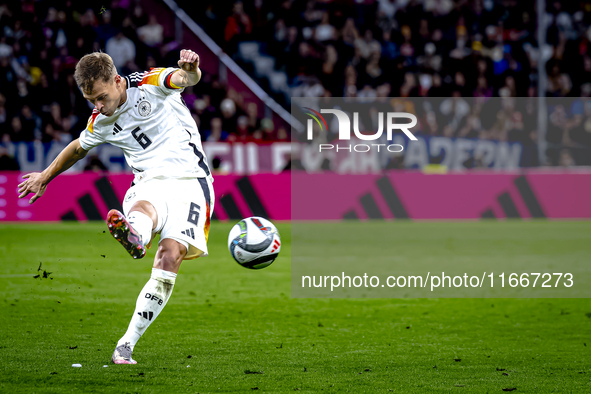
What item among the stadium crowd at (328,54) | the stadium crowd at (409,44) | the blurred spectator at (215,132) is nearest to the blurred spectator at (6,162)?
the stadium crowd at (328,54)

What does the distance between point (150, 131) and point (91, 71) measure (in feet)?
2.23

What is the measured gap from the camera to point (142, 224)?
4.75 meters

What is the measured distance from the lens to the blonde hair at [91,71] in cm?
477

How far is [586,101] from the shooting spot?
16.5 m

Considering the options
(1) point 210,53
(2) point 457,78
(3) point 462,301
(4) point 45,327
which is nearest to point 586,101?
(2) point 457,78

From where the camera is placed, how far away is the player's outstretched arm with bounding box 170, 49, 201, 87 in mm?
4816

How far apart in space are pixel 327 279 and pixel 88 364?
4.77 m

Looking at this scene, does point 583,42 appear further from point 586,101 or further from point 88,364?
point 88,364

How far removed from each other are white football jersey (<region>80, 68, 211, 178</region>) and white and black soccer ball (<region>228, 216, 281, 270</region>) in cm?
53

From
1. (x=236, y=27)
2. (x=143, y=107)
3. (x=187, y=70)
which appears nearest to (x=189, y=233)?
(x=143, y=107)

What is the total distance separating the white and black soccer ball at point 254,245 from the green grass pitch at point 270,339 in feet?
2.22

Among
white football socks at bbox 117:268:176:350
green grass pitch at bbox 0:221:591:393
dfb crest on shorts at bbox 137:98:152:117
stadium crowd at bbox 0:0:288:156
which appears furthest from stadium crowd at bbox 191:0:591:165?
white football socks at bbox 117:268:176:350

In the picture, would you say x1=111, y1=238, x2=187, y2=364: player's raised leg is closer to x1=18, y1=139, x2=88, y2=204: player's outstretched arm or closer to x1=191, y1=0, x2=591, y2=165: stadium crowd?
x1=18, y1=139, x2=88, y2=204: player's outstretched arm

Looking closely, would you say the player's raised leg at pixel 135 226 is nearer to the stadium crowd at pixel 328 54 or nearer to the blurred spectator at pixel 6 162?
the blurred spectator at pixel 6 162
